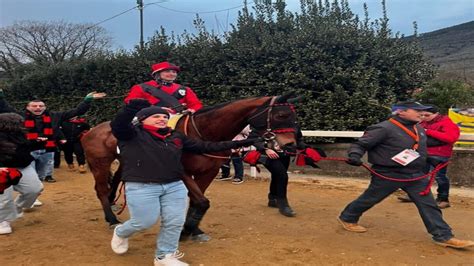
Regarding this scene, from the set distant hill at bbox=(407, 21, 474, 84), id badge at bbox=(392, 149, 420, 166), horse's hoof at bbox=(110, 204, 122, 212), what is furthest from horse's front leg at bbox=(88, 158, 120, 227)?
distant hill at bbox=(407, 21, 474, 84)

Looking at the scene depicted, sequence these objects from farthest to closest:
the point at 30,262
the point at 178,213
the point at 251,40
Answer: the point at 251,40
the point at 30,262
the point at 178,213

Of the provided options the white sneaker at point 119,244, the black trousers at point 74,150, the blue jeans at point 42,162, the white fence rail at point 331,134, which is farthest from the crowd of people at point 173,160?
the black trousers at point 74,150

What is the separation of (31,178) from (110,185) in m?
1.23

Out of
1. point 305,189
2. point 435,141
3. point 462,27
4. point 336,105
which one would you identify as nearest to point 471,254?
point 435,141

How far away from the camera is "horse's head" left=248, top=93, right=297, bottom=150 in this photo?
208 inches

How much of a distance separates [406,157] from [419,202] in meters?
0.51

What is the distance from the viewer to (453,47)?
29.4 m

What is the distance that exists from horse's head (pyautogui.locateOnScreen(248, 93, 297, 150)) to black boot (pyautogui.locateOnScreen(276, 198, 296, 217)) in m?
1.73

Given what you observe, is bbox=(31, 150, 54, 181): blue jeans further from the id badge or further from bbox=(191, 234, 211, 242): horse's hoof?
the id badge

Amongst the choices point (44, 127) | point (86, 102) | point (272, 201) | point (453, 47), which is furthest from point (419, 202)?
point (453, 47)

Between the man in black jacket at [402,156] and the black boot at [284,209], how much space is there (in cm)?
148

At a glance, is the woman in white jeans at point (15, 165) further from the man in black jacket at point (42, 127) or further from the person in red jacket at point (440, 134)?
the person in red jacket at point (440, 134)

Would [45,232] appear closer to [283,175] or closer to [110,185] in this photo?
[110,185]

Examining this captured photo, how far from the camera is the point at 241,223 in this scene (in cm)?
639
